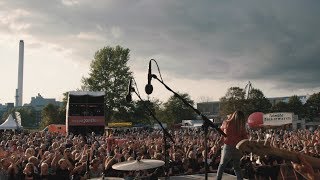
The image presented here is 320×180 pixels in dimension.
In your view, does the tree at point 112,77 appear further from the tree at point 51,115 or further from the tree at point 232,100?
the tree at point 232,100

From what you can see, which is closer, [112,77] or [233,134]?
[233,134]

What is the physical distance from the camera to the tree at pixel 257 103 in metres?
93.5

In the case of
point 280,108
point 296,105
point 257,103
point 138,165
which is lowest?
point 138,165

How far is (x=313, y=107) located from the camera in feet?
354

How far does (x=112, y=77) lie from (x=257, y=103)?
39.0m

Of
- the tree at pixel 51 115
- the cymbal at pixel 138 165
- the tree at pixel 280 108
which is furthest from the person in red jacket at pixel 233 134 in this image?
the tree at pixel 280 108

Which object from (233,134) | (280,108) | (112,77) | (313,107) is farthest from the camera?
(313,107)

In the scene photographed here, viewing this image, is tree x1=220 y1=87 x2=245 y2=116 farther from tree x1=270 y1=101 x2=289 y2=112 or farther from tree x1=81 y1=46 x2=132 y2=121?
tree x1=81 y1=46 x2=132 y2=121

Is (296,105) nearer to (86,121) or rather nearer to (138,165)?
(86,121)

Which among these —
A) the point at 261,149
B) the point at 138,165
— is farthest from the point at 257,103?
the point at 261,149

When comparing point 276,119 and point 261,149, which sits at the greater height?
point 276,119

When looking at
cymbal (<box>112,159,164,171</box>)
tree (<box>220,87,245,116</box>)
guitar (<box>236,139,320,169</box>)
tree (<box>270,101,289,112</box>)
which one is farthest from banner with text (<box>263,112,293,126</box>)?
tree (<box>270,101,289,112</box>)

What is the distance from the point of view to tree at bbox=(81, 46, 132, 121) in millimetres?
70938

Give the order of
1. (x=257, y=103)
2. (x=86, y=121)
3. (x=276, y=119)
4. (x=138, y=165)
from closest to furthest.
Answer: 1. (x=138, y=165)
2. (x=86, y=121)
3. (x=276, y=119)
4. (x=257, y=103)
